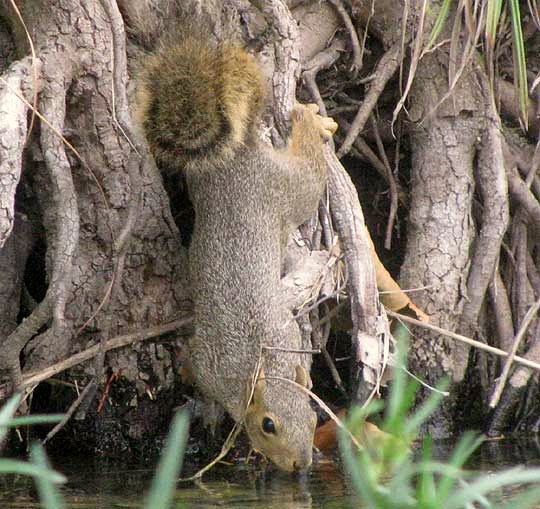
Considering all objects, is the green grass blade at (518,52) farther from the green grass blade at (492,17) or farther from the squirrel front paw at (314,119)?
the squirrel front paw at (314,119)

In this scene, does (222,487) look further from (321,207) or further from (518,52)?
(518,52)

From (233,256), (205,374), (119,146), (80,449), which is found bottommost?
(80,449)

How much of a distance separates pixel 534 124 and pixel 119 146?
1.78 metres

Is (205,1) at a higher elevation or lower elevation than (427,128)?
higher

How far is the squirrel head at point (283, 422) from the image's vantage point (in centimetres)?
282

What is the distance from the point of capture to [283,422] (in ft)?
9.27

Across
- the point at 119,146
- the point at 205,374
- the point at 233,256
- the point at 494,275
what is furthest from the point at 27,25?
the point at 494,275

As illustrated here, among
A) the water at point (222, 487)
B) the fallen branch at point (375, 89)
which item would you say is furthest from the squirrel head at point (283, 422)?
the fallen branch at point (375, 89)

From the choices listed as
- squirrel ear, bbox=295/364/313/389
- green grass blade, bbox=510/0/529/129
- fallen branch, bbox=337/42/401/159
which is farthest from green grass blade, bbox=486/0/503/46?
squirrel ear, bbox=295/364/313/389

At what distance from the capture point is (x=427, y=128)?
3.80 metres

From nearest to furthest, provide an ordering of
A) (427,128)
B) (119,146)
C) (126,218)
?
(126,218) → (119,146) → (427,128)

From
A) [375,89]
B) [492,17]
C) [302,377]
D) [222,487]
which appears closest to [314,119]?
[375,89]

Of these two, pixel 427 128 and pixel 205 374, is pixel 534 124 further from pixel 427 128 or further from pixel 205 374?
pixel 205 374

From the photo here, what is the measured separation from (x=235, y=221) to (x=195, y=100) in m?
0.41
